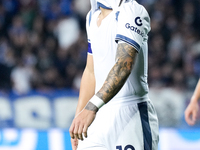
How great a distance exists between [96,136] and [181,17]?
7229 mm

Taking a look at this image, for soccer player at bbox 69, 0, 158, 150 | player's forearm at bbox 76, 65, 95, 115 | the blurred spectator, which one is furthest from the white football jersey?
the blurred spectator

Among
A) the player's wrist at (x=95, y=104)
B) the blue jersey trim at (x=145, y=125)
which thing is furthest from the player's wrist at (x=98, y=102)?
the blue jersey trim at (x=145, y=125)

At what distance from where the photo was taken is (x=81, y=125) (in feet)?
6.88

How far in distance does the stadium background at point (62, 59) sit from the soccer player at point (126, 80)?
4019mm

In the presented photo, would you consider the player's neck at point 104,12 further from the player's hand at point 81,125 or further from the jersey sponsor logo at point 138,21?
the player's hand at point 81,125

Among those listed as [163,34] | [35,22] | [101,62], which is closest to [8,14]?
[35,22]

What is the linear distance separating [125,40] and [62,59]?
6.40 m

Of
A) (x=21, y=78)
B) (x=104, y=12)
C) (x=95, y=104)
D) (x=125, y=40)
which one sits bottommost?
(x=95, y=104)

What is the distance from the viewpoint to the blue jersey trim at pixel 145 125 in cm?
255

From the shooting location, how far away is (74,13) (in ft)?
30.5

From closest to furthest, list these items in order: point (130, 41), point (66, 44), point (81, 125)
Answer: point (81, 125) → point (130, 41) → point (66, 44)

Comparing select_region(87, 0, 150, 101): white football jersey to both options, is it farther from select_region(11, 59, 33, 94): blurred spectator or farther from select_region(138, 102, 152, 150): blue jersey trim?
select_region(11, 59, 33, 94): blurred spectator

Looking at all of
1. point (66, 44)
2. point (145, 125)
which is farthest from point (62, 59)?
point (145, 125)

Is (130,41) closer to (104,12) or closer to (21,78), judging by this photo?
(104,12)
